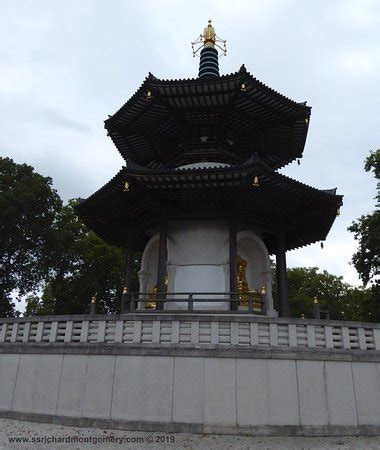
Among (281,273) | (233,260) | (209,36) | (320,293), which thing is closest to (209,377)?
(233,260)

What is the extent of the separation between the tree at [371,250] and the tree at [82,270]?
1936cm

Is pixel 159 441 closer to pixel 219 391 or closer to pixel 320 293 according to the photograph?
pixel 219 391

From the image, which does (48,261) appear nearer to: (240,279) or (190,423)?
(240,279)

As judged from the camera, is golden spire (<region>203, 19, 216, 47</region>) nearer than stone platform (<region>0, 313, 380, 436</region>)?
No

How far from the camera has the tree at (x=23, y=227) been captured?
1272 inches

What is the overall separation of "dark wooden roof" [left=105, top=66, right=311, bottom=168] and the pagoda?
0.05m

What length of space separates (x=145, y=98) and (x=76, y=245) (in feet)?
76.8

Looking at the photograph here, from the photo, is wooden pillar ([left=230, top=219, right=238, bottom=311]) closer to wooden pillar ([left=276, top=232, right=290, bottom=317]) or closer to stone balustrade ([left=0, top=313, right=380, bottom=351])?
stone balustrade ([left=0, top=313, right=380, bottom=351])

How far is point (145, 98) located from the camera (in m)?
16.9

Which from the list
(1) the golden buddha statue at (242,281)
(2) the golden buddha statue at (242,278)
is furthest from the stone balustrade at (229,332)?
(2) the golden buddha statue at (242,278)

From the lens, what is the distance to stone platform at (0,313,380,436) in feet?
35.3

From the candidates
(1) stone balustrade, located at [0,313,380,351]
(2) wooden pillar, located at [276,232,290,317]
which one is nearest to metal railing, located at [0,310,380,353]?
(1) stone balustrade, located at [0,313,380,351]

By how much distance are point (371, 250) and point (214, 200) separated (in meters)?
18.3

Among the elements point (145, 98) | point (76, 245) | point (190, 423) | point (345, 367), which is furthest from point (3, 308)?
point (345, 367)
